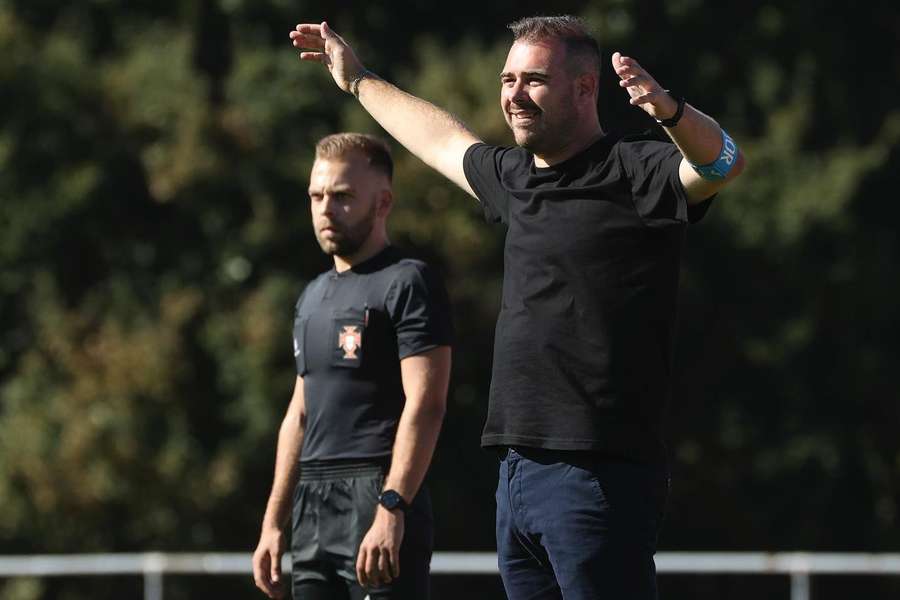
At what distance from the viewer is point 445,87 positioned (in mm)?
15984

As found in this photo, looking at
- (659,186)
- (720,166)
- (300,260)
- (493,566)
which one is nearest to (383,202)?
(659,186)

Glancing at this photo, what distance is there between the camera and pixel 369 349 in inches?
219

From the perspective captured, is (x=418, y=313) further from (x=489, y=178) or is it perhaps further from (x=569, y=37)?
(x=569, y=37)

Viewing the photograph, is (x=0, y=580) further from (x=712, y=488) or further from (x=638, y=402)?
(x=638, y=402)

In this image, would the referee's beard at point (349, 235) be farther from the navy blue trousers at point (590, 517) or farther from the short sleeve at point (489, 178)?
the navy blue trousers at point (590, 517)

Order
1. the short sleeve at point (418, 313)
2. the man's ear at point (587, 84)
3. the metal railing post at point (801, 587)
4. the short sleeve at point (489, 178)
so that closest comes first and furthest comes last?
the man's ear at point (587, 84) < the short sleeve at point (489, 178) < the short sleeve at point (418, 313) < the metal railing post at point (801, 587)

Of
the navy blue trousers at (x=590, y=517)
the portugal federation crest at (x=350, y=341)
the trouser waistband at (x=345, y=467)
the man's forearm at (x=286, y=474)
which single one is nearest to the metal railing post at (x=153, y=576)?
the man's forearm at (x=286, y=474)

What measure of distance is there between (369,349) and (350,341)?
0.07 m

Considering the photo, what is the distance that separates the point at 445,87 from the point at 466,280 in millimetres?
1777

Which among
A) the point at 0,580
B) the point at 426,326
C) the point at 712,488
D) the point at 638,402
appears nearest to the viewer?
the point at 638,402

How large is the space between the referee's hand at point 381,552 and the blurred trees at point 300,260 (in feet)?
32.7

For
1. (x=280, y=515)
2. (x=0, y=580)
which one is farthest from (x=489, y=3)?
(x=280, y=515)

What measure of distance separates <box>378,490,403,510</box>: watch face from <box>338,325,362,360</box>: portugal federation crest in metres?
0.48

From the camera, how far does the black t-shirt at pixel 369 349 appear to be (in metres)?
5.54
